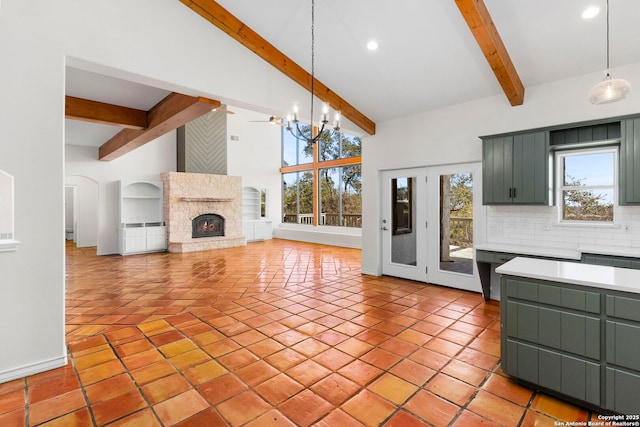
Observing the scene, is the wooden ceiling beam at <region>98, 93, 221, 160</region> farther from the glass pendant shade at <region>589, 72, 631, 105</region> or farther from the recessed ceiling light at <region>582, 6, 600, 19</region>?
the recessed ceiling light at <region>582, 6, 600, 19</region>

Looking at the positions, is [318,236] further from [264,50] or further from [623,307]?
[623,307]

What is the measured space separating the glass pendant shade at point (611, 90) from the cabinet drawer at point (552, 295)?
1353mm

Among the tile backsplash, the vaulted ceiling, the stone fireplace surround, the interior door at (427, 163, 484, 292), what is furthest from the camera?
the stone fireplace surround

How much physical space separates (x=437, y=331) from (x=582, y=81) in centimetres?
332

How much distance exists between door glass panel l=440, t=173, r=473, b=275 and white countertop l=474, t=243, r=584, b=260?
521 mm

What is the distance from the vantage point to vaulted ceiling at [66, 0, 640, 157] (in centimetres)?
299

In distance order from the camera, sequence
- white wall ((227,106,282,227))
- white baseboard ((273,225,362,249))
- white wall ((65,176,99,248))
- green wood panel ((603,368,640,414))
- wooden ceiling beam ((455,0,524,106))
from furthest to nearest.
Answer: white wall ((227,106,282,227)) < white wall ((65,176,99,248)) < white baseboard ((273,225,362,249)) < wooden ceiling beam ((455,0,524,106)) < green wood panel ((603,368,640,414))

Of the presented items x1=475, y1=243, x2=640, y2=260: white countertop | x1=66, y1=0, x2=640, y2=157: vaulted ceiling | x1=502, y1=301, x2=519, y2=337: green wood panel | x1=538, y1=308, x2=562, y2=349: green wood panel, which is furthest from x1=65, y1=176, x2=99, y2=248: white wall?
x1=538, y1=308, x2=562, y2=349: green wood panel

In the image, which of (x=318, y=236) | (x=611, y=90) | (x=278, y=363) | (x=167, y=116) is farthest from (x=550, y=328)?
(x=318, y=236)

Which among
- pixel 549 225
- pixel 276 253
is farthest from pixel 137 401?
pixel 276 253

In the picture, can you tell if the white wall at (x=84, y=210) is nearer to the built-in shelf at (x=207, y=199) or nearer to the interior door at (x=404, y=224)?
the built-in shelf at (x=207, y=199)

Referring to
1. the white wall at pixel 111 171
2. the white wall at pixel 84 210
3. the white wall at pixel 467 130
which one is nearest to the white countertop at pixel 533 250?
the white wall at pixel 467 130

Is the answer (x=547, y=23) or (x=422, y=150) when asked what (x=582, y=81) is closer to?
(x=547, y=23)

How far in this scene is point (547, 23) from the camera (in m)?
3.01
